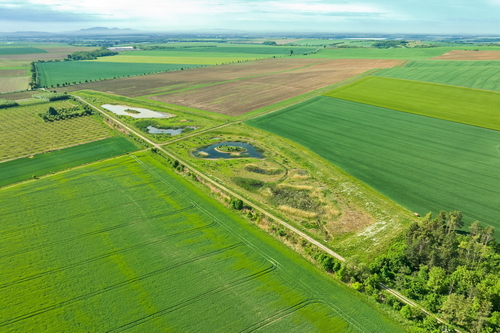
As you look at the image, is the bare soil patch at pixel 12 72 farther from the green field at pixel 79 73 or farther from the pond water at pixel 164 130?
the pond water at pixel 164 130

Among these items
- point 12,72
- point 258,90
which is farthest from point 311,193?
point 12,72

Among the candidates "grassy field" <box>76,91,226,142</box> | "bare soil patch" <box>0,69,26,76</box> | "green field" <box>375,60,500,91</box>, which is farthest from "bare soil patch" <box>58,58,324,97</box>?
"green field" <box>375,60,500,91</box>

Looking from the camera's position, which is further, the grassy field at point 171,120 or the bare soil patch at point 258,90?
the bare soil patch at point 258,90

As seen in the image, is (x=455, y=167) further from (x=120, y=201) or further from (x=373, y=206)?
(x=120, y=201)

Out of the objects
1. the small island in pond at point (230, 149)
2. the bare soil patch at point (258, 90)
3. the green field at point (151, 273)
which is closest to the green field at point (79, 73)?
the bare soil patch at point (258, 90)

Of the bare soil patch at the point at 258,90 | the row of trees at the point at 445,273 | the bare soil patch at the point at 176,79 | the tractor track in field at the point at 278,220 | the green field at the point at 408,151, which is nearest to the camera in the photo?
the row of trees at the point at 445,273

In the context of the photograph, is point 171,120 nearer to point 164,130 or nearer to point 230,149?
point 164,130

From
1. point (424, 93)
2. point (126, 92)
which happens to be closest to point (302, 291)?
point (424, 93)
